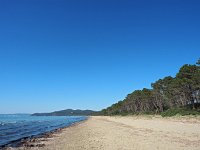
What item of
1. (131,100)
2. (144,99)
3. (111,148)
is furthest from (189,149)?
(131,100)

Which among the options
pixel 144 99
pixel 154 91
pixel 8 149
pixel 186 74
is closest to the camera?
pixel 8 149

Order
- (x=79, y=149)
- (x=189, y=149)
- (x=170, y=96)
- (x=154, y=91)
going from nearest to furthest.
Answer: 1. (x=189, y=149)
2. (x=79, y=149)
3. (x=170, y=96)
4. (x=154, y=91)

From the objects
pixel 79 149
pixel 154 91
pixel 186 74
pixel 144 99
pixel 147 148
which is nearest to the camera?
pixel 147 148

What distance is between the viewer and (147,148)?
1764 cm

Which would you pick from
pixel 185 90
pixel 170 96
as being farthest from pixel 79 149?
pixel 170 96

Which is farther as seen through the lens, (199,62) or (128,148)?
(199,62)

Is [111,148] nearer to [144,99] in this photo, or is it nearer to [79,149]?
[79,149]

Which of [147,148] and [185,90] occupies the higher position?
[185,90]

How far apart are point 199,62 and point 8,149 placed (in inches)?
1979

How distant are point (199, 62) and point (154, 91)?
42311mm

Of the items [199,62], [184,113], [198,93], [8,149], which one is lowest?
[8,149]

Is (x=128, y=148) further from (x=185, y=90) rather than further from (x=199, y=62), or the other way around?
(x=185, y=90)

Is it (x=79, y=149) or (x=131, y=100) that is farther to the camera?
(x=131, y=100)

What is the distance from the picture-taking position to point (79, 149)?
19.3m
